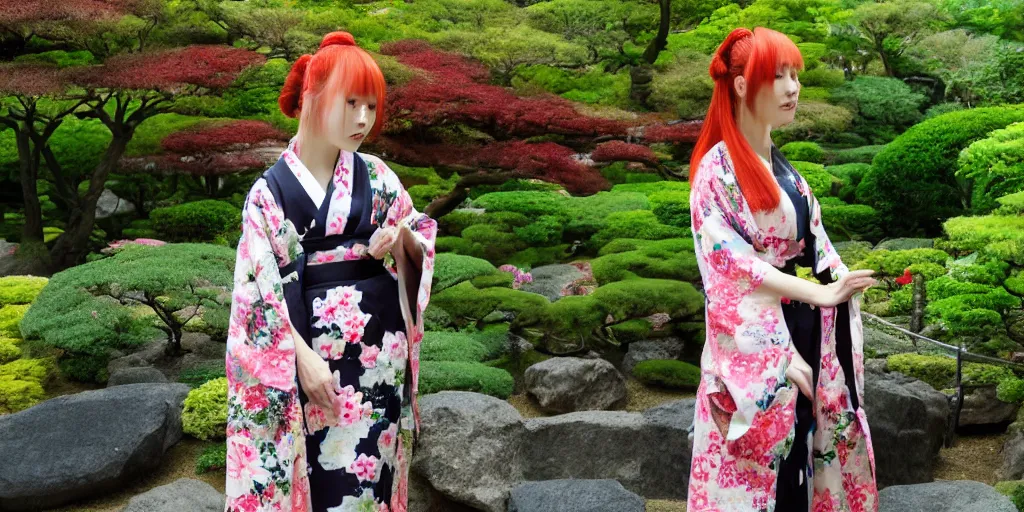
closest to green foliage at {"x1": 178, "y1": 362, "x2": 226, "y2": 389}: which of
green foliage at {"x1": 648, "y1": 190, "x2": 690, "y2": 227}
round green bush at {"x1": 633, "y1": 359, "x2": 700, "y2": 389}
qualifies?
round green bush at {"x1": 633, "y1": 359, "x2": 700, "y2": 389}

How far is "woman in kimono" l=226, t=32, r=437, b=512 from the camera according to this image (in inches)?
116

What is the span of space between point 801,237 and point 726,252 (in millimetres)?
298

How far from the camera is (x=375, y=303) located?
314 centimetres

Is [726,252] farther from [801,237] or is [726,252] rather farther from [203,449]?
[203,449]

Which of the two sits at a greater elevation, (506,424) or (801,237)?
(801,237)

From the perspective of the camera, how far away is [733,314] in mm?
3064

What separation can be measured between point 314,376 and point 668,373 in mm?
4200

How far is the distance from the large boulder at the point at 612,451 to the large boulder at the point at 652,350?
206 centimetres

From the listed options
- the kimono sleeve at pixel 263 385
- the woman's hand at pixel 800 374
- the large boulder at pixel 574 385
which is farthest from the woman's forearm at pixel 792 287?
the large boulder at pixel 574 385

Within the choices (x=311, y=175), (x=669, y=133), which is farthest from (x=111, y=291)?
(x=669, y=133)

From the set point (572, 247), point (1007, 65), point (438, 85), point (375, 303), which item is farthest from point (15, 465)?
point (1007, 65)

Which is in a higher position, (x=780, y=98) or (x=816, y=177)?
(x=780, y=98)

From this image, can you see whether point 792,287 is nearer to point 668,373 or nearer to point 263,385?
point 263,385

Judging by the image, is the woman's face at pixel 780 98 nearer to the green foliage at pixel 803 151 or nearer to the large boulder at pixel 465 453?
the large boulder at pixel 465 453
